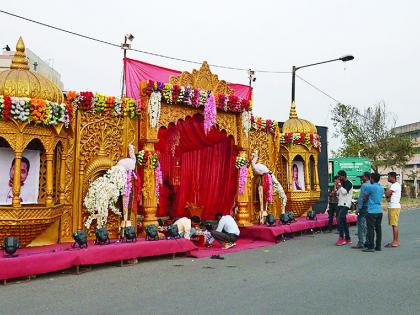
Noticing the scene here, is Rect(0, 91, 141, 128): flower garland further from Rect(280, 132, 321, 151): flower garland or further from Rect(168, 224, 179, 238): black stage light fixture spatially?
Rect(280, 132, 321, 151): flower garland

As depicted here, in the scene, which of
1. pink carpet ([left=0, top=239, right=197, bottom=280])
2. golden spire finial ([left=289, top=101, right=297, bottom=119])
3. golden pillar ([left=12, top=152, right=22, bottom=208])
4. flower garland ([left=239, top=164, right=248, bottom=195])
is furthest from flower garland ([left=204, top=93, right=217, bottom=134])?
golden pillar ([left=12, top=152, right=22, bottom=208])

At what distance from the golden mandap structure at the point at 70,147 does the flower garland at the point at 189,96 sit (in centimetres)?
21

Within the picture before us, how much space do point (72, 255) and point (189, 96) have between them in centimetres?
488

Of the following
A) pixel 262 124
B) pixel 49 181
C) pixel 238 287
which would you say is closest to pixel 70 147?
pixel 49 181

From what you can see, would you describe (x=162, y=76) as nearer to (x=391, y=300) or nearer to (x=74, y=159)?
(x=74, y=159)

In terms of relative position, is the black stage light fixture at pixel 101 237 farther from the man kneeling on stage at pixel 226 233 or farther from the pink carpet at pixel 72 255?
the man kneeling on stage at pixel 226 233

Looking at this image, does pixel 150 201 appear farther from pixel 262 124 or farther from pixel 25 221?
pixel 262 124

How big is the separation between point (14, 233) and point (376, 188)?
7164mm

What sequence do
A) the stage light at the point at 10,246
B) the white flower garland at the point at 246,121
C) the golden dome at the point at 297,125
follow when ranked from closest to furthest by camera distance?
the stage light at the point at 10,246 < the white flower garland at the point at 246,121 < the golden dome at the point at 297,125

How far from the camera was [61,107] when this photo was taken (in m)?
7.71

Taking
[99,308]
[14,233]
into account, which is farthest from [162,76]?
[99,308]

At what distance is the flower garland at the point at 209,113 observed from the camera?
10711 millimetres

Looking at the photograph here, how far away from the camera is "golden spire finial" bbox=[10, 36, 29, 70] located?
7.80 m

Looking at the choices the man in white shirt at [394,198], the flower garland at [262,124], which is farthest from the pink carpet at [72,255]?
the flower garland at [262,124]
